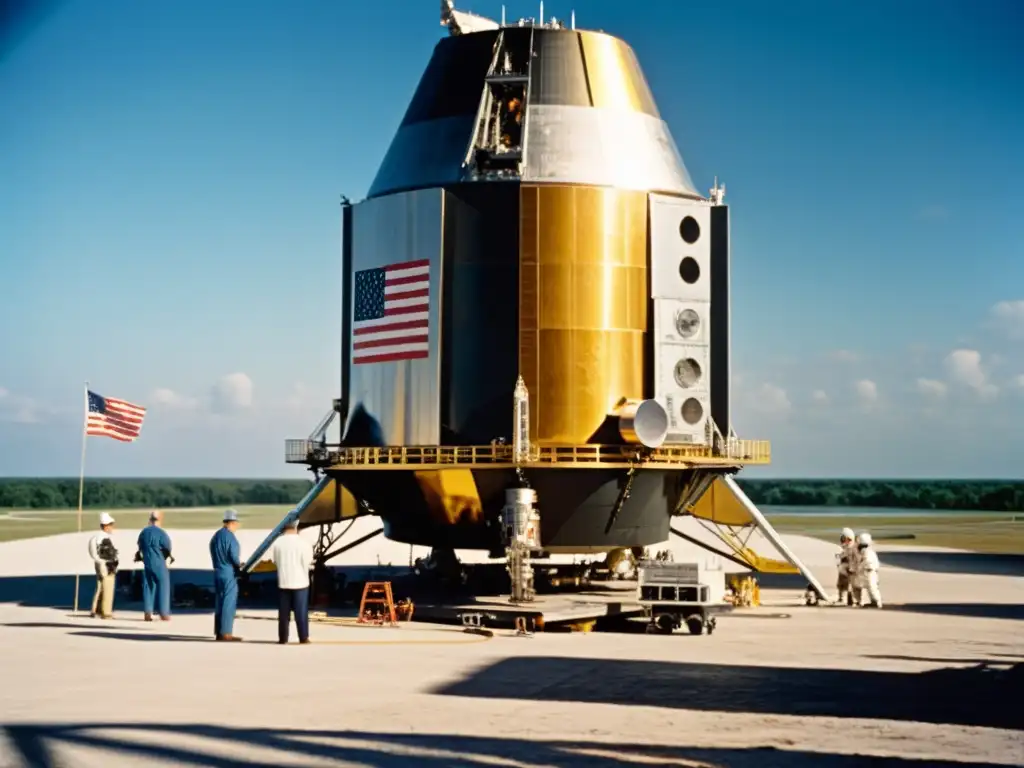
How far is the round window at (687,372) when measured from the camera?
38.4 meters

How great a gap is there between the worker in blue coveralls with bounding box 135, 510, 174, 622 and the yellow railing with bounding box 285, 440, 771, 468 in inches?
287

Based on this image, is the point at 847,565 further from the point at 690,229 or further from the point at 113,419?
the point at 113,419

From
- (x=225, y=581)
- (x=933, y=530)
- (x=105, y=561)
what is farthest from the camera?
(x=933, y=530)

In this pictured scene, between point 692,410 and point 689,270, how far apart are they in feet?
12.4

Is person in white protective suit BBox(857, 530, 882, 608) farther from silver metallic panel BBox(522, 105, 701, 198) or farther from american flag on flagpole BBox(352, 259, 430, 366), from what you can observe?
american flag on flagpole BBox(352, 259, 430, 366)

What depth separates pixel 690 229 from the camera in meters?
38.9

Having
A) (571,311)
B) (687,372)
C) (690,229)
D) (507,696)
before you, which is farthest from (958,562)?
(507,696)

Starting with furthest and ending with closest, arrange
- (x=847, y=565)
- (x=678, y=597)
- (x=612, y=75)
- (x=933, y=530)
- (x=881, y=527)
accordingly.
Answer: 1. (x=881, y=527)
2. (x=933, y=530)
3. (x=612, y=75)
4. (x=847, y=565)
5. (x=678, y=597)

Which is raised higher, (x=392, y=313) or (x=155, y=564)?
(x=392, y=313)

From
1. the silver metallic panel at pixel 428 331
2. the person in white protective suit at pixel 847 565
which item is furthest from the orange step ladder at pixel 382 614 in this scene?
the person in white protective suit at pixel 847 565

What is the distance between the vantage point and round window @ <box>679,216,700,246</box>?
38.8 meters

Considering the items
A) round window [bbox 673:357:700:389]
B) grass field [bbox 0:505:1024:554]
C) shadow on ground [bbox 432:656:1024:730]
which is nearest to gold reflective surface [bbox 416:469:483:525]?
round window [bbox 673:357:700:389]

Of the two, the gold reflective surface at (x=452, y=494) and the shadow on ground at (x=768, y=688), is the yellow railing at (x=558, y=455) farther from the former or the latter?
the shadow on ground at (x=768, y=688)

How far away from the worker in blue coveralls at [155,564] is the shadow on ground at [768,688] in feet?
31.8
